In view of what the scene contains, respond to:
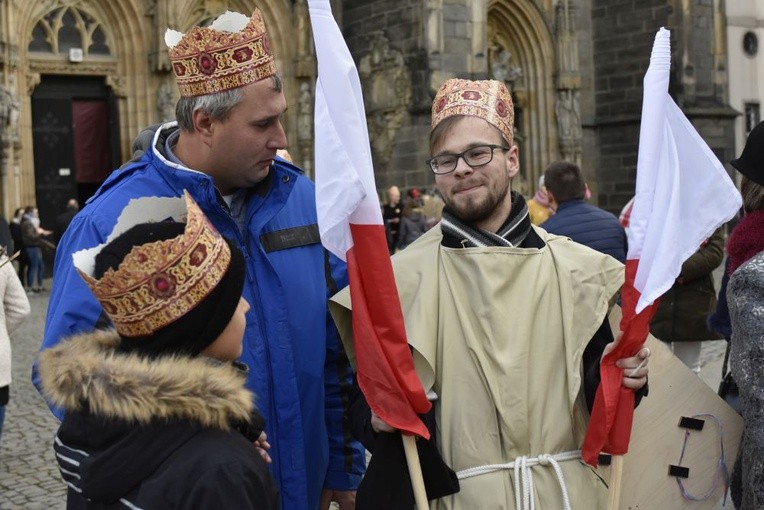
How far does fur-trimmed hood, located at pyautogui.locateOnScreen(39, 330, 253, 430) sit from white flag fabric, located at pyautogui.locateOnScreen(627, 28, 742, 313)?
1.03m

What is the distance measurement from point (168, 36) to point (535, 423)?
137 centimetres

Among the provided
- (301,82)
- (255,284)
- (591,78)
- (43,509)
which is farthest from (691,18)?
(255,284)

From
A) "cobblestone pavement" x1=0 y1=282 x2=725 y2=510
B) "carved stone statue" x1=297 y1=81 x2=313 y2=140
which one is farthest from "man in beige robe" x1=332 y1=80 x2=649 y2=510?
"carved stone statue" x1=297 y1=81 x2=313 y2=140

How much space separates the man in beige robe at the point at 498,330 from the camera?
86.2 inches

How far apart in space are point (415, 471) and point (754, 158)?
4.52ft

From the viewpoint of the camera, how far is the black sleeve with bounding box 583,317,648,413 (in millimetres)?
2297

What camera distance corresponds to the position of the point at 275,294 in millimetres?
2428

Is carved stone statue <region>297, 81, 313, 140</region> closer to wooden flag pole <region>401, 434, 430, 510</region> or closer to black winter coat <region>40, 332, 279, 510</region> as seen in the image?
wooden flag pole <region>401, 434, 430, 510</region>

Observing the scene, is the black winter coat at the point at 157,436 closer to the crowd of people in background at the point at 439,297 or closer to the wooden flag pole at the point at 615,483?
the crowd of people in background at the point at 439,297

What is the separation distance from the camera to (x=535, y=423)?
2.20 m

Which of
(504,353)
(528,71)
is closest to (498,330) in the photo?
(504,353)

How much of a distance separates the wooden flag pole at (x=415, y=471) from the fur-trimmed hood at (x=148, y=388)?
1.69 feet

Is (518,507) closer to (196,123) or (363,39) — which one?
(196,123)

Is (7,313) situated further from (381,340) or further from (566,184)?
(381,340)
